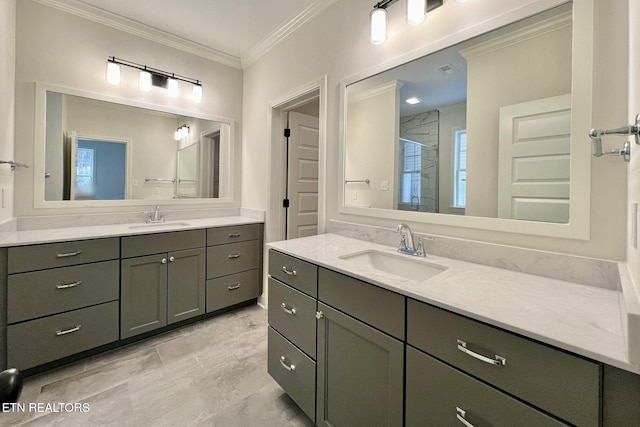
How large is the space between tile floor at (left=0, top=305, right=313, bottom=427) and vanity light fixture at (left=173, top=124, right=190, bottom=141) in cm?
190

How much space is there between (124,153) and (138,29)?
1126 mm

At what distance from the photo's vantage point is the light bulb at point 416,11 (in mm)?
1434

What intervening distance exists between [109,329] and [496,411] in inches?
93.9

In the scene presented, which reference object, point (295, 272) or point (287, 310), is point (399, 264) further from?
point (287, 310)

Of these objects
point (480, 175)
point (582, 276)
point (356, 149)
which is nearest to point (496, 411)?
point (582, 276)

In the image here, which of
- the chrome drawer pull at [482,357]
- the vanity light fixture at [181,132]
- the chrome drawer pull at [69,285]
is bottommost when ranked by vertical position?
the chrome drawer pull at [69,285]

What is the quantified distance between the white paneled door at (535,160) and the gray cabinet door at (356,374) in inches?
32.1

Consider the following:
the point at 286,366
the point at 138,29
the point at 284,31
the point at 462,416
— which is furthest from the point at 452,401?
the point at 138,29

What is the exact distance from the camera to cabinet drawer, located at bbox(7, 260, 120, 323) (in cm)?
167

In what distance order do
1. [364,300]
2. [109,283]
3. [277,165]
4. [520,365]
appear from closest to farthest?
[520,365] < [364,300] < [109,283] < [277,165]

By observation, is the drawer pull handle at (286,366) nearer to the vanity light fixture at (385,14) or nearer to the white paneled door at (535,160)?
the white paneled door at (535,160)

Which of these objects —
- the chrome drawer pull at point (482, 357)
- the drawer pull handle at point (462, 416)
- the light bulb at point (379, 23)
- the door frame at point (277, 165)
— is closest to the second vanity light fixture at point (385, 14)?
the light bulb at point (379, 23)

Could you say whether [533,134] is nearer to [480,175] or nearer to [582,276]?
[480,175]

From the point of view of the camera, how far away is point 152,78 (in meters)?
2.57
